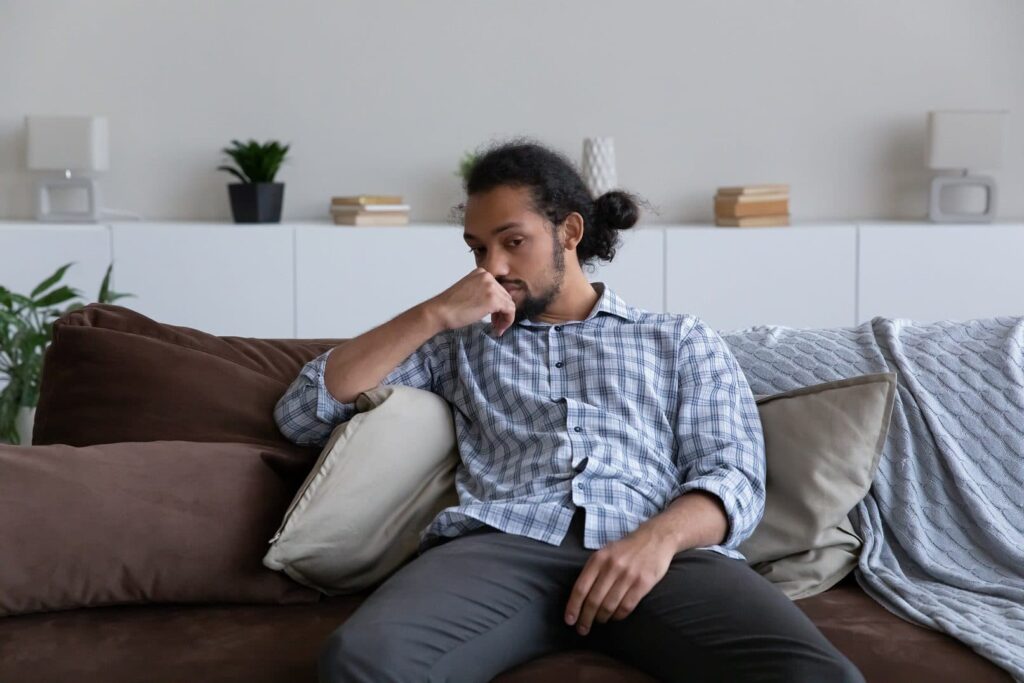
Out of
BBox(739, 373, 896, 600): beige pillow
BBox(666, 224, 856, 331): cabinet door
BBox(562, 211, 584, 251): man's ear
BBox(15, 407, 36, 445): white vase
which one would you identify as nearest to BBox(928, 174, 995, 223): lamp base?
BBox(666, 224, 856, 331): cabinet door

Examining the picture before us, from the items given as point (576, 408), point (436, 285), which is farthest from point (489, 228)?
point (436, 285)

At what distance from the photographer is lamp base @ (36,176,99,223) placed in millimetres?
4395

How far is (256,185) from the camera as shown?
14.1ft

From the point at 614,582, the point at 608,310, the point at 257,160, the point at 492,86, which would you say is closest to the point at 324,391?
the point at 608,310

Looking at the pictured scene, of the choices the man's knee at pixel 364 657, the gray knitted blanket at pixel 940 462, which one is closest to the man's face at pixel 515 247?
the gray knitted blanket at pixel 940 462

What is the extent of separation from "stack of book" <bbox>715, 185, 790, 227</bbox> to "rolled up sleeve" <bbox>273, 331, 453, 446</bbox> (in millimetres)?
2266

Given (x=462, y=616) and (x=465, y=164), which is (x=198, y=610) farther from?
(x=465, y=164)

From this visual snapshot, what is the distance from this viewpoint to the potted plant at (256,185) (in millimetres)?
4312

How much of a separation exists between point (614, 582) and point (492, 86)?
308cm

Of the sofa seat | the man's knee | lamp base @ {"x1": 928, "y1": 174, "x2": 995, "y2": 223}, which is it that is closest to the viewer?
the man's knee

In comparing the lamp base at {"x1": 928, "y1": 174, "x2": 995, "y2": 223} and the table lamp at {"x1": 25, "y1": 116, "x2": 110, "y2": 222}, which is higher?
the table lamp at {"x1": 25, "y1": 116, "x2": 110, "y2": 222}

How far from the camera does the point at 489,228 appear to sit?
2.27 m

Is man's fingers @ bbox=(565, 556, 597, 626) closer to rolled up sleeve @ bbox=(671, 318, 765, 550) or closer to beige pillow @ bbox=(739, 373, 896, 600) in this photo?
rolled up sleeve @ bbox=(671, 318, 765, 550)

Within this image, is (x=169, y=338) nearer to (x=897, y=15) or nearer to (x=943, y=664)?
A: (x=943, y=664)
